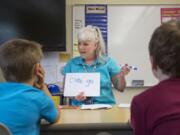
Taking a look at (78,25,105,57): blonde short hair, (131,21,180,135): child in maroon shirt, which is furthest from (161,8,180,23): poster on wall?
(131,21,180,135): child in maroon shirt

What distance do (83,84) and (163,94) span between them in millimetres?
1313

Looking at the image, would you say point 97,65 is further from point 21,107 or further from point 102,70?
point 21,107

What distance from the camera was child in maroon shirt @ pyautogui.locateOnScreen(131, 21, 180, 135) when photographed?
1050 mm

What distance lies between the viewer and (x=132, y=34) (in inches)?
147

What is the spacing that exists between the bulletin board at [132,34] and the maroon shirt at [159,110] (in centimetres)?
257

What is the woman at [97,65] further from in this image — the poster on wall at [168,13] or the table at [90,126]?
the poster on wall at [168,13]

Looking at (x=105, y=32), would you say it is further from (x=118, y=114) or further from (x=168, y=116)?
(x=168, y=116)

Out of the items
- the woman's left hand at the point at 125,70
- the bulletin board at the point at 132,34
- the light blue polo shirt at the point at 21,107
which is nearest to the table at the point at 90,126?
the light blue polo shirt at the point at 21,107

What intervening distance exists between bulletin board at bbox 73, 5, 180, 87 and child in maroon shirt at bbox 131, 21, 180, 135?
8.39 ft

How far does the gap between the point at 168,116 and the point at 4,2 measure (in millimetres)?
2961

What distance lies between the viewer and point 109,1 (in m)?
3.75

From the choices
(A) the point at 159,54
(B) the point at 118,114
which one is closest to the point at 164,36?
(A) the point at 159,54

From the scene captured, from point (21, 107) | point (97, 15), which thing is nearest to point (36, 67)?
point (21, 107)

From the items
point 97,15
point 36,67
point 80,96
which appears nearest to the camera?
point 36,67
